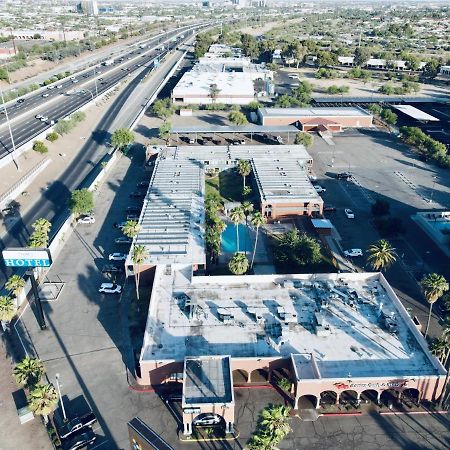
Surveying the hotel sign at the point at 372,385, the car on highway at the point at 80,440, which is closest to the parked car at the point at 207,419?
the car on highway at the point at 80,440

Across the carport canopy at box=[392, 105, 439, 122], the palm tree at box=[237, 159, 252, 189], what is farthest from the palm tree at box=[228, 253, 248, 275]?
the carport canopy at box=[392, 105, 439, 122]

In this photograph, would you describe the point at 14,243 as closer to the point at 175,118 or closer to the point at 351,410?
the point at 351,410

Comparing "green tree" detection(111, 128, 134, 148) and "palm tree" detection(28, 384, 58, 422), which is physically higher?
"green tree" detection(111, 128, 134, 148)

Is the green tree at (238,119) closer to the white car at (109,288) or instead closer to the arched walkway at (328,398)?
the white car at (109,288)

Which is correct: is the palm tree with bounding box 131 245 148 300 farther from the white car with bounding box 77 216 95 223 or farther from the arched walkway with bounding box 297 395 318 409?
the arched walkway with bounding box 297 395 318 409

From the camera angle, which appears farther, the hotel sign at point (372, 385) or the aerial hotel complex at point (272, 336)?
the aerial hotel complex at point (272, 336)

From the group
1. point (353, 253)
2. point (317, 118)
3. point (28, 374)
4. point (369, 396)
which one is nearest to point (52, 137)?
point (317, 118)

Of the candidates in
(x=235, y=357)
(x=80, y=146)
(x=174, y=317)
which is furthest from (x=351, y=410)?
(x=80, y=146)
